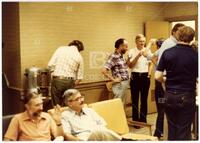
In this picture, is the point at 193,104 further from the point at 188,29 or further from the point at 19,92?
the point at 19,92

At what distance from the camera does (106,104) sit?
258 cm

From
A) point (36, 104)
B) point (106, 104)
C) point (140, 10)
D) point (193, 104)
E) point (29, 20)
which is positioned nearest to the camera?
point (36, 104)

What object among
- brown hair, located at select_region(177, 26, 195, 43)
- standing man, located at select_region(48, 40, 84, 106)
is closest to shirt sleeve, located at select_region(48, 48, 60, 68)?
standing man, located at select_region(48, 40, 84, 106)

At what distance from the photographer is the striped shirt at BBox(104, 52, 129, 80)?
3.38m

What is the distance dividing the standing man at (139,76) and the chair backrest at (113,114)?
0.82 m

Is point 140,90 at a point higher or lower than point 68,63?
lower

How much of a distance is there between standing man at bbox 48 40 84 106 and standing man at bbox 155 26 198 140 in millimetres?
1119

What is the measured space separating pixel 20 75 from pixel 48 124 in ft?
4.45

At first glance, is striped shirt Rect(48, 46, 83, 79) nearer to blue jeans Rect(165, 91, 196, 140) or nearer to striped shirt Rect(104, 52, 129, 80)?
striped shirt Rect(104, 52, 129, 80)

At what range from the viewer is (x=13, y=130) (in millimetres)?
1968

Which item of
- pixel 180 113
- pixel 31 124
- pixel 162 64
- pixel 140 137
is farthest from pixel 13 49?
pixel 180 113

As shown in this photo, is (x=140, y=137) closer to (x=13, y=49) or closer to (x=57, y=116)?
(x=57, y=116)

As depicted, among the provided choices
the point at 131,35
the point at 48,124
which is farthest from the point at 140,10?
the point at 48,124

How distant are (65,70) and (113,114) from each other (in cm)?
73
